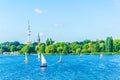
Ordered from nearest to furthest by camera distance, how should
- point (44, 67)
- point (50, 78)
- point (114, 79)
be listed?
point (114, 79), point (50, 78), point (44, 67)

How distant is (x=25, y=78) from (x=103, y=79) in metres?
21.8

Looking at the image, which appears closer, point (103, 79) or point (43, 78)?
point (103, 79)

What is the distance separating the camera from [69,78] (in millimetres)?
95688

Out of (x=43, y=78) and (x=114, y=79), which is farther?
(x=43, y=78)

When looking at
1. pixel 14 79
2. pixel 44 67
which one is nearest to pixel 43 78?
pixel 14 79

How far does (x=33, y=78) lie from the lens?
9869 cm

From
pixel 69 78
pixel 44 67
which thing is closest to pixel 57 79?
pixel 69 78

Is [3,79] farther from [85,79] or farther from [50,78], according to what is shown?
[85,79]

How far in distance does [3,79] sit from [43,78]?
11.0 metres

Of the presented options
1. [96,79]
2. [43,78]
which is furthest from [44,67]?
[96,79]

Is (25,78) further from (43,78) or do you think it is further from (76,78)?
(76,78)

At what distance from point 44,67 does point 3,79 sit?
4147cm

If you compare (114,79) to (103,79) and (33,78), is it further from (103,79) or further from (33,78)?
(33,78)

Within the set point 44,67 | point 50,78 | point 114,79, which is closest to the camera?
point 114,79
